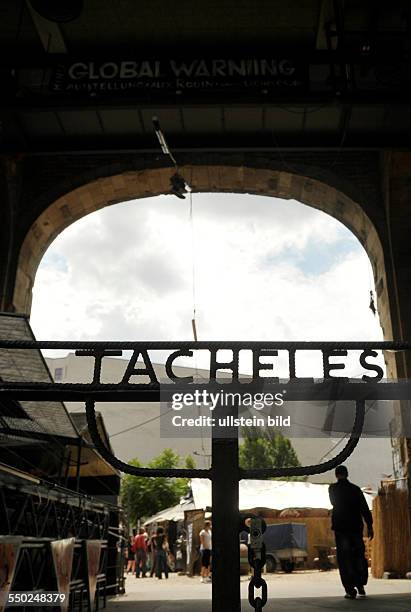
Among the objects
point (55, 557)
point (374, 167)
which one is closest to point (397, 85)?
point (374, 167)

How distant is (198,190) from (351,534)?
353 inches

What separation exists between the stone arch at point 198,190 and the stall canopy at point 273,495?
6.13 meters

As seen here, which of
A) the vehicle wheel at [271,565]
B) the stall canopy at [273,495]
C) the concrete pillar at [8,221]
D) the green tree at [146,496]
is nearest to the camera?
the concrete pillar at [8,221]

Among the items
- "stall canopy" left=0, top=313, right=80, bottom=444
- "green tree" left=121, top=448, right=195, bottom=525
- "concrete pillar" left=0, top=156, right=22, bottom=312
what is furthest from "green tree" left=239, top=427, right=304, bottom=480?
"stall canopy" left=0, top=313, right=80, bottom=444

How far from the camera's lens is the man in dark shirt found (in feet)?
20.3

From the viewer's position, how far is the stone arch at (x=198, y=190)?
12.3 m

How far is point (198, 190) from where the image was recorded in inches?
532

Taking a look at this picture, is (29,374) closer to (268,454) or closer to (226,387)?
(226,387)

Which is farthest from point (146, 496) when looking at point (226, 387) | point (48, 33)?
point (226, 387)

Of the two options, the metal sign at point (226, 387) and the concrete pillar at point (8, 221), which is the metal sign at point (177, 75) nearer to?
the concrete pillar at point (8, 221)

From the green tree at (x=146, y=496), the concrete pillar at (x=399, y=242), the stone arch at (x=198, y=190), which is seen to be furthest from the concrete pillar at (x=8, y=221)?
the green tree at (x=146, y=496)

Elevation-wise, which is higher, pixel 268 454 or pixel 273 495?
pixel 268 454

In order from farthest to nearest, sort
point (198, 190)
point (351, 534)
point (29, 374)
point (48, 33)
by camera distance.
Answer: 1. point (198, 190)
2. point (48, 33)
3. point (29, 374)
4. point (351, 534)

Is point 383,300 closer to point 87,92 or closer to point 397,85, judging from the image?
point 397,85
